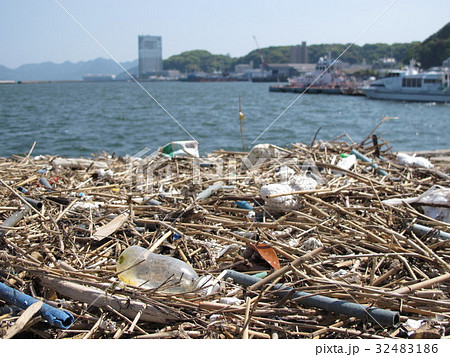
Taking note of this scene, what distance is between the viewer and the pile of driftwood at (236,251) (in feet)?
8.80

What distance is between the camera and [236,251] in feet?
11.8

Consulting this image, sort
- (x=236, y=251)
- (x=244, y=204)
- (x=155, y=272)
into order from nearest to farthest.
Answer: (x=155, y=272) < (x=236, y=251) < (x=244, y=204)

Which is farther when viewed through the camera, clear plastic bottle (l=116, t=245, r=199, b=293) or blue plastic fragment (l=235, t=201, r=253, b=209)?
blue plastic fragment (l=235, t=201, r=253, b=209)

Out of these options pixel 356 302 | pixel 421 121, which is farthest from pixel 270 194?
pixel 421 121

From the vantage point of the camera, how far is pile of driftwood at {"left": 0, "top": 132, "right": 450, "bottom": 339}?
2684mm

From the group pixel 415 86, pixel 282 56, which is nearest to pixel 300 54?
pixel 282 56

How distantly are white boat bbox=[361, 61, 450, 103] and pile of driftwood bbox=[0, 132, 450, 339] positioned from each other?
2463 inches

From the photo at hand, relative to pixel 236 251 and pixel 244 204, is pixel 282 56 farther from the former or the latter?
pixel 236 251

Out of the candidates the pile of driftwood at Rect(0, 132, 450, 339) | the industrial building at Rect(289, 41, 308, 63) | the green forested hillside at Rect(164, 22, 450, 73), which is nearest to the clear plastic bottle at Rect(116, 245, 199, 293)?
the pile of driftwood at Rect(0, 132, 450, 339)

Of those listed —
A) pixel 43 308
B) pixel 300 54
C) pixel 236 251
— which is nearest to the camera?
pixel 43 308

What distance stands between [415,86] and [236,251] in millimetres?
67811

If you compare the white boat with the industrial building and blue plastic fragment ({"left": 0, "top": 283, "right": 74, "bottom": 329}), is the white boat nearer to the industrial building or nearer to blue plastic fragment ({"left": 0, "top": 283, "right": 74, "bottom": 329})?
blue plastic fragment ({"left": 0, "top": 283, "right": 74, "bottom": 329})
